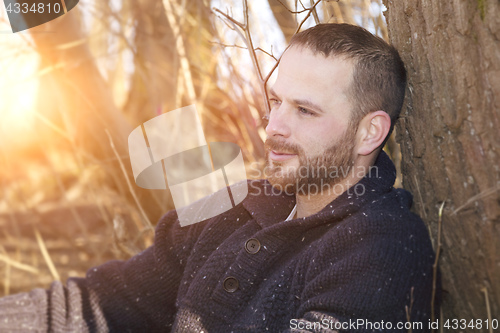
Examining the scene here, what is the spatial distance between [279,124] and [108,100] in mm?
2112

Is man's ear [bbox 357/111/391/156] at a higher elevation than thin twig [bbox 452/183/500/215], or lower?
higher

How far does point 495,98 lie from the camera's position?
1.45m

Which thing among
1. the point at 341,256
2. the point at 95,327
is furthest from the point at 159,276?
the point at 341,256

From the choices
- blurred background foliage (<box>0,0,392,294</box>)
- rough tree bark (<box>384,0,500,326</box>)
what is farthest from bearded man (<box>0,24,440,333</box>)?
blurred background foliage (<box>0,0,392,294</box>)

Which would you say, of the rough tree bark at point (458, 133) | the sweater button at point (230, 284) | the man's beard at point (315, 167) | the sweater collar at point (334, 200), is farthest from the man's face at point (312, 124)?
the sweater button at point (230, 284)

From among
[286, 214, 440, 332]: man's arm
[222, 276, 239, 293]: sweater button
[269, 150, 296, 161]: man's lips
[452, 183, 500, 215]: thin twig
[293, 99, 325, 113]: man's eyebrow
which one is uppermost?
[293, 99, 325, 113]: man's eyebrow

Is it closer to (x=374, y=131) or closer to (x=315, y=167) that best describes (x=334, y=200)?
(x=315, y=167)

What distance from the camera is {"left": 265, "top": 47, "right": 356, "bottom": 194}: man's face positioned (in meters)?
1.77

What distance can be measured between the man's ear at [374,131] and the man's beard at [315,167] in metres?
0.04

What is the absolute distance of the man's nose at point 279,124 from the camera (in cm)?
180

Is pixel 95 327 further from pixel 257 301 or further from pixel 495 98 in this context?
pixel 495 98

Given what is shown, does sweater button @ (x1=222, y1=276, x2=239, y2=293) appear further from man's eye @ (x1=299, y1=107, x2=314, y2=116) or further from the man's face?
man's eye @ (x1=299, y1=107, x2=314, y2=116)

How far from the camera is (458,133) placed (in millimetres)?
1576

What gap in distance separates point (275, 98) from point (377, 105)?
15.0 inches
